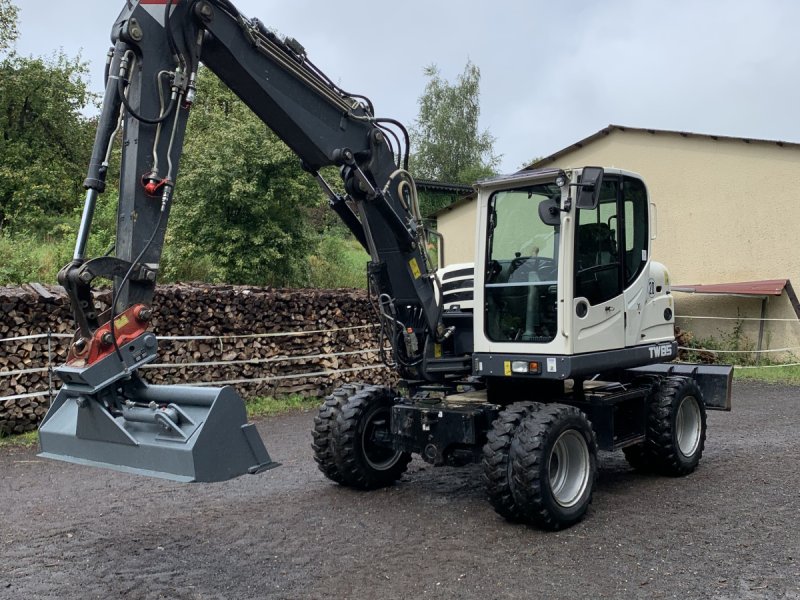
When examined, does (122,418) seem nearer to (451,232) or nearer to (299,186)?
(299,186)

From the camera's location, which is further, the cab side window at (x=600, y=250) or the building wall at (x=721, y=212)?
the building wall at (x=721, y=212)

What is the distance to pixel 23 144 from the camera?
24.4m

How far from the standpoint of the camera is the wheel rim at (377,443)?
6527mm

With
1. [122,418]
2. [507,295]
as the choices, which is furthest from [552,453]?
[122,418]

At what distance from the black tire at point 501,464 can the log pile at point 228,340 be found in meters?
5.67

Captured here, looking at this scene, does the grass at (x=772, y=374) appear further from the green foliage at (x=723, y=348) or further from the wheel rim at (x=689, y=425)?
the wheel rim at (x=689, y=425)

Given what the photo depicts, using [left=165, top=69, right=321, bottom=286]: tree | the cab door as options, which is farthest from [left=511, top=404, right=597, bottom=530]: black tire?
[left=165, top=69, right=321, bottom=286]: tree

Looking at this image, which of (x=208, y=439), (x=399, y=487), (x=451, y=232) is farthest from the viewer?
(x=451, y=232)

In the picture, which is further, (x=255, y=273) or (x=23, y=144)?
(x=23, y=144)

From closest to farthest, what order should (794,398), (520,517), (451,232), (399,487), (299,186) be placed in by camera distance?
(520,517), (399,487), (794,398), (299,186), (451,232)

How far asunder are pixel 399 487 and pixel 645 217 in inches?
124

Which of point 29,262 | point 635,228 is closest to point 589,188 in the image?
point 635,228

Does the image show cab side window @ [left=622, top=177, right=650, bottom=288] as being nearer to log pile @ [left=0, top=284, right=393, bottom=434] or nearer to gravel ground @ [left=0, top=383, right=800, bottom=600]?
gravel ground @ [left=0, top=383, right=800, bottom=600]

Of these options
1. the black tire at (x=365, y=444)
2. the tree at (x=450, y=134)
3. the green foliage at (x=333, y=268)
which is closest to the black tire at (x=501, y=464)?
the black tire at (x=365, y=444)
